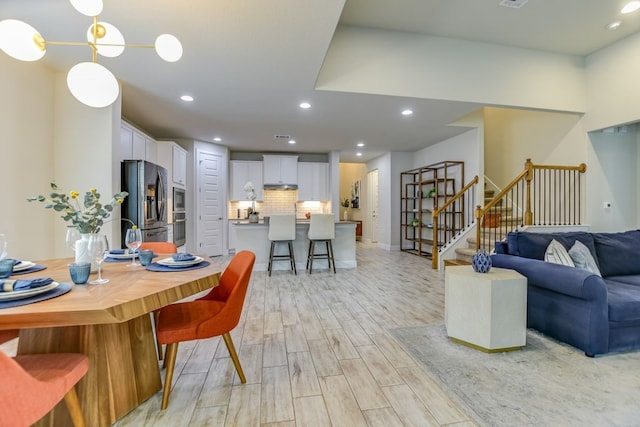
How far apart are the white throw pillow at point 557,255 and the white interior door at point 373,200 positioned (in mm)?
6367

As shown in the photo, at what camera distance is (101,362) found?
4.89ft

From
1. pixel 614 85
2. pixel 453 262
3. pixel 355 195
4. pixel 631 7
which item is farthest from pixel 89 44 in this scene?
pixel 355 195

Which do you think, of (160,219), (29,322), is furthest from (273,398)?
(160,219)

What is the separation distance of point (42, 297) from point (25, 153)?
105 inches

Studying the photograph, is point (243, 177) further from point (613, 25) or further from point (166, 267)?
point (613, 25)

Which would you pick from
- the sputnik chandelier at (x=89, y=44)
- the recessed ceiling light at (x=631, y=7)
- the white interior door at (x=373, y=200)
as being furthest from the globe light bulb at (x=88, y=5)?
the white interior door at (x=373, y=200)

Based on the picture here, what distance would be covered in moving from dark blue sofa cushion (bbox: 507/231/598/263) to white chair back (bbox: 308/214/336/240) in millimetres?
2603

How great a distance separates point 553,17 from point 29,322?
18.3 ft

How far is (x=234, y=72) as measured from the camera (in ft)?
10.9

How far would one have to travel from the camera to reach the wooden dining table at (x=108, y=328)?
112 cm

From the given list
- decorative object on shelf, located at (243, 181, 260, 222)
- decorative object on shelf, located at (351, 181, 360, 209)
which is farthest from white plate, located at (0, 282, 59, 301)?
decorative object on shelf, located at (351, 181, 360, 209)

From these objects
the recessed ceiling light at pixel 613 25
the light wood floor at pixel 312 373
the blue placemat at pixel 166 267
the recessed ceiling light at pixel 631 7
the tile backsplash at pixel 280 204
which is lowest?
the light wood floor at pixel 312 373

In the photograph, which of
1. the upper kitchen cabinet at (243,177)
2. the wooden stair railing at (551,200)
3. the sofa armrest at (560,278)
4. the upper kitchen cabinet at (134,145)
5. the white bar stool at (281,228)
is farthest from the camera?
the upper kitchen cabinet at (243,177)

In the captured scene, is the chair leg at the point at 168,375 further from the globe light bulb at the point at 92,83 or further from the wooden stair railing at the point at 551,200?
the wooden stair railing at the point at 551,200
